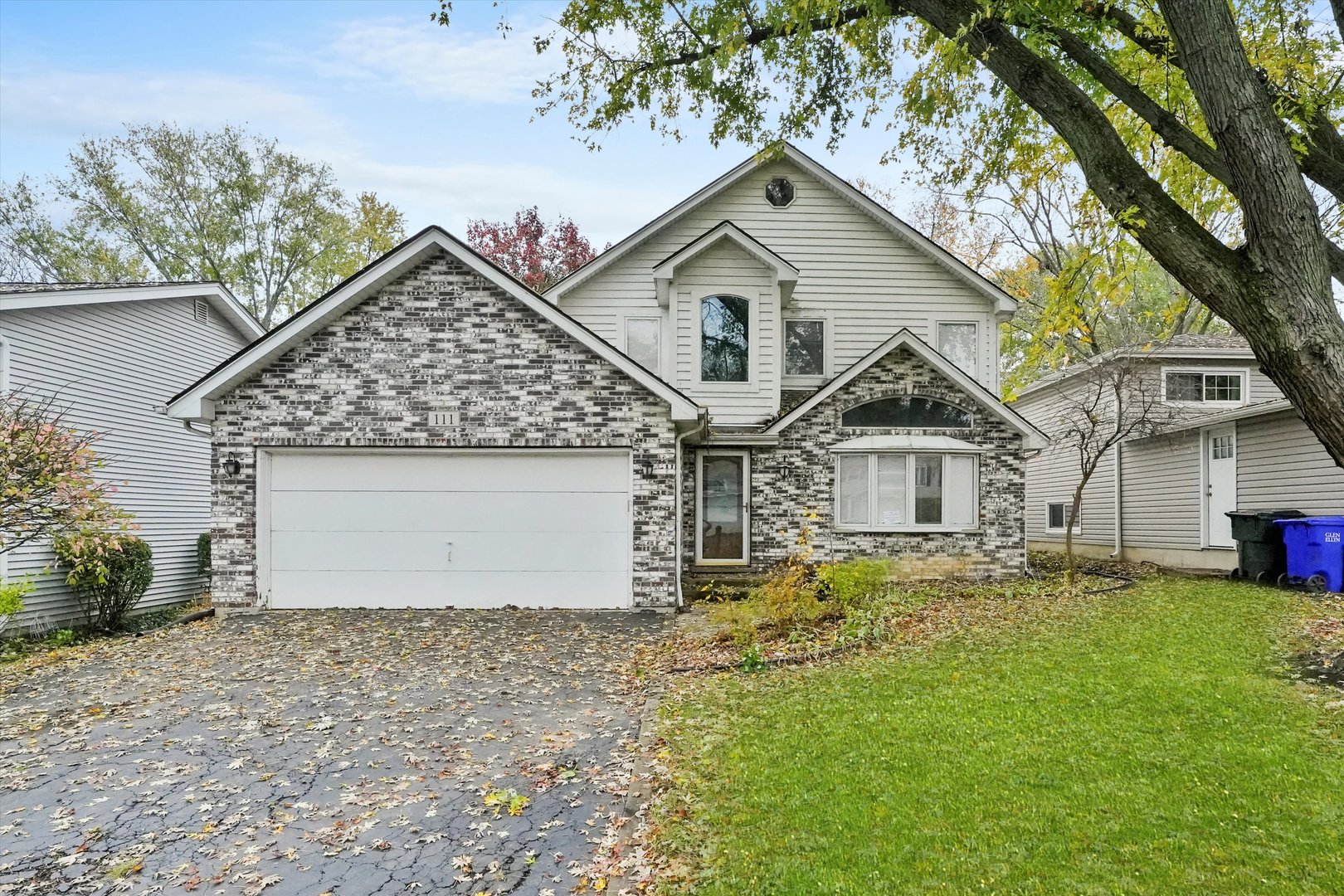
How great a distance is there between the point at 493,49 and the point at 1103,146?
7.84 metres

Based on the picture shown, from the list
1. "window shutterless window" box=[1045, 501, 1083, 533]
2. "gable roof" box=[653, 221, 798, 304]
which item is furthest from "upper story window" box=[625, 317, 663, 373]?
"window shutterless window" box=[1045, 501, 1083, 533]

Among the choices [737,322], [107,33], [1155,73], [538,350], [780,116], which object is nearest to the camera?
[1155,73]

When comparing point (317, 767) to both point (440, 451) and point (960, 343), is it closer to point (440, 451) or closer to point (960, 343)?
point (440, 451)

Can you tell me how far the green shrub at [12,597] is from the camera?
31.5 ft

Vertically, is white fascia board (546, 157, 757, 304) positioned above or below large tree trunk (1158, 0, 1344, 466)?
above

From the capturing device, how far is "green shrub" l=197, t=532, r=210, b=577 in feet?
49.7

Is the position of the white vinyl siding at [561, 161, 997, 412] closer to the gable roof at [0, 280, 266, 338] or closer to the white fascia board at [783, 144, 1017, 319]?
the white fascia board at [783, 144, 1017, 319]

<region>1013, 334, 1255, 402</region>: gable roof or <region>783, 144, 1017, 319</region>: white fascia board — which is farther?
<region>1013, 334, 1255, 402</region>: gable roof

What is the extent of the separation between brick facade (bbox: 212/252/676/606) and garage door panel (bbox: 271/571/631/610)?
1.89 metres

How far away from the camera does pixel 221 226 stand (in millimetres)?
25781

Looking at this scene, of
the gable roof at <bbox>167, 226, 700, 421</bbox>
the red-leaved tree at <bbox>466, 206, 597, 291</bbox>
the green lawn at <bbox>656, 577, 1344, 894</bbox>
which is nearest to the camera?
the green lawn at <bbox>656, 577, 1344, 894</bbox>

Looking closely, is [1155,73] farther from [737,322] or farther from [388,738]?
[388,738]

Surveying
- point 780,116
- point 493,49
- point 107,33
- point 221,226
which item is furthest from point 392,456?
point 221,226

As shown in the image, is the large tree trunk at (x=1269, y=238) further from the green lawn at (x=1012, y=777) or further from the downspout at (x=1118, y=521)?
the downspout at (x=1118, y=521)
